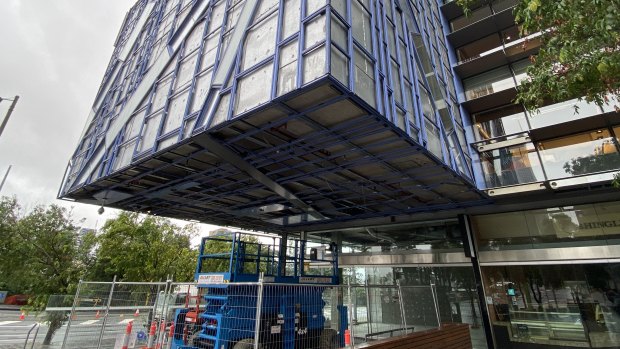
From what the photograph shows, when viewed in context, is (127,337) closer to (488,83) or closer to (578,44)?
(578,44)

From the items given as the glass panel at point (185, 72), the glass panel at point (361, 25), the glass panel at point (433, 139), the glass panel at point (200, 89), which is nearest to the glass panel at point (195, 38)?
the glass panel at point (185, 72)

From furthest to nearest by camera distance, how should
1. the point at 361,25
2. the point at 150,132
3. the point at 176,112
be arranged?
the point at 150,132, the point at 176,112, the point at 361,25

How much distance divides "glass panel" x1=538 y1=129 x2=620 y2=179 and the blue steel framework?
9.47 ft

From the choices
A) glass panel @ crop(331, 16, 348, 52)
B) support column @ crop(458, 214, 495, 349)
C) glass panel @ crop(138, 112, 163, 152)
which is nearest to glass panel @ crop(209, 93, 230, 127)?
glass panel @ crop(331, 16, 348, 52)

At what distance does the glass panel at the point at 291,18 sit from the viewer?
725 centimetres

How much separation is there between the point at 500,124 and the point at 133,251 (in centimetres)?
1991

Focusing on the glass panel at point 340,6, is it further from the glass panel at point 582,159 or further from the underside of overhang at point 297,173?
the glass panel at point 582,159

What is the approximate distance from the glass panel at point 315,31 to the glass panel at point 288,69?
0.34 meters

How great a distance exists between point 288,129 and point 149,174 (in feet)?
18.4

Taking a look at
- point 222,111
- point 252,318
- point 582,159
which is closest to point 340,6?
point 222,111

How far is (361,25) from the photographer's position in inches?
316

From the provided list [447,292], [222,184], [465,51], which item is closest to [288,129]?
[222,184]

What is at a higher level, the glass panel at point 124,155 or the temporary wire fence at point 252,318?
the glass panel at point 124,155

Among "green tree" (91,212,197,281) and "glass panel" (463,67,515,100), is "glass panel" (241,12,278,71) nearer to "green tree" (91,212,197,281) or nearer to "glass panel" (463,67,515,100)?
"glass panel" (463,67,515,100)
